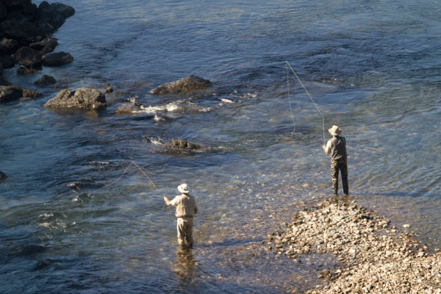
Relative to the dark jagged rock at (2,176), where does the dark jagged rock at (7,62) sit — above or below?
above

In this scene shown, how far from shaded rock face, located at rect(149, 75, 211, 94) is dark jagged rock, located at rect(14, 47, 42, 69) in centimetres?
773

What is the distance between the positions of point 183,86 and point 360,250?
12836mm

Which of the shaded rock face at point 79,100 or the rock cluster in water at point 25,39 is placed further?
the rock cluster in water at point 25,39

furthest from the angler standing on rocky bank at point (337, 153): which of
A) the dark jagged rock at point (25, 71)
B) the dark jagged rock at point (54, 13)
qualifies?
the dark jagged rock at point (54, 13)

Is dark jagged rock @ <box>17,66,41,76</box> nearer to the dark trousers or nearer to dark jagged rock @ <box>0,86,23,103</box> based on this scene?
dark jagged rock @ <box>0,86,23,103</box>

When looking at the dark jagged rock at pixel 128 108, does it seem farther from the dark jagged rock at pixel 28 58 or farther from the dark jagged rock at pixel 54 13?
the dark jagged rock at pixel 54 13

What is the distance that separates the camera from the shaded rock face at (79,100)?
1899cm

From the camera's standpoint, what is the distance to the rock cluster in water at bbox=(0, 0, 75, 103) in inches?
944

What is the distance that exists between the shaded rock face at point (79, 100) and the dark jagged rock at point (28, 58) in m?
5.61

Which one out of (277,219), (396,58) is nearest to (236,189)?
(277,219)

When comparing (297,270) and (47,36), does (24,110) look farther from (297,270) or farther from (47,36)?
(297,270)

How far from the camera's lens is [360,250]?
938 centimetres

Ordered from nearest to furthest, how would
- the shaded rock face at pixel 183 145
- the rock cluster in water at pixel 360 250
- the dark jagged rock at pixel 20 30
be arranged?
the rock cluster in water at pixel 360 250 < the shaded rock face at pixel 183 145 < the dark jagged rock at pixel 20 30

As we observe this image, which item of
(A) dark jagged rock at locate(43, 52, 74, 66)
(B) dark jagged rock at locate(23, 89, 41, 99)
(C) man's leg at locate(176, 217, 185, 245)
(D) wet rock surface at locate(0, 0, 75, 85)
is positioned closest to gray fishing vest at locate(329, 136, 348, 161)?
(C) man's leg at locate(176, 217, 185, 245)
